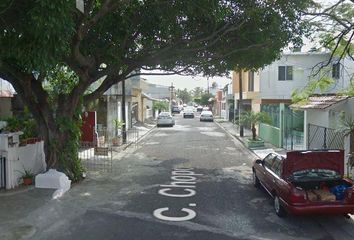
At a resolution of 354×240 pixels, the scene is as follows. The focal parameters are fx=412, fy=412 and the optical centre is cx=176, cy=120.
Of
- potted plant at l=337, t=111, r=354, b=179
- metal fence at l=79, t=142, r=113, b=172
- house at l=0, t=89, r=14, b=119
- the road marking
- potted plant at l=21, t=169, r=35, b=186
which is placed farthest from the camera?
house at l=0, t=89, r=14, b=119

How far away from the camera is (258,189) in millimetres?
12039

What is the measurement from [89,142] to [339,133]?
11.4 meters

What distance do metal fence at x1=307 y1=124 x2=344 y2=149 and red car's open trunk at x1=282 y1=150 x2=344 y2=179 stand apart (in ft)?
13.1

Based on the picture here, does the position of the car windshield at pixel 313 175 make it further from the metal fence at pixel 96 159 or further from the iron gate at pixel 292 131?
the iron gate at pixel 292 131

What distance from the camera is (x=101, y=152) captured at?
17.2m

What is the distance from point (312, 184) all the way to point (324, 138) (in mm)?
6013

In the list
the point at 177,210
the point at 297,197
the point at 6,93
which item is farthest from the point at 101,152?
the point at 297,197

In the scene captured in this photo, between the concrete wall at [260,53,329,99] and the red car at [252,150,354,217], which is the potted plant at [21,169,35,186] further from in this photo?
the concrete wall at [260,53,329,99]

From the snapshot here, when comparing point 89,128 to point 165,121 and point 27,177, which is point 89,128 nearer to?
point 27,177

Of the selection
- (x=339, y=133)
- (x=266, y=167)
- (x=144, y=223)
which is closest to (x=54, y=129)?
(x=144, y=223)

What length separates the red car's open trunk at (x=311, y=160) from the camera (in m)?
9.22

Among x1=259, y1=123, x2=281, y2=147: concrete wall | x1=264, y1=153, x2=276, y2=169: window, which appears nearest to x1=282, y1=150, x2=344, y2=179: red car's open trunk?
x1=264, y1=153, x2=276, y2=169: window

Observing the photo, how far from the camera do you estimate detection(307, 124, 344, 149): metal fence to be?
530 inches

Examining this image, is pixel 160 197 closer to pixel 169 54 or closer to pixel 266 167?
pixel 266 167
